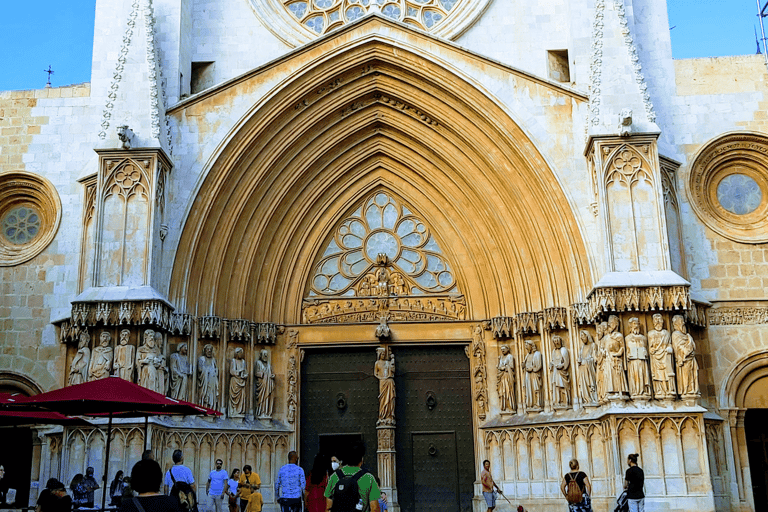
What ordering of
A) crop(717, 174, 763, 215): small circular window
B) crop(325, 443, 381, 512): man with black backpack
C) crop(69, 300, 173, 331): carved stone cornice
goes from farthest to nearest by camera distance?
crop(717, 174, 763, 215): small circular window
crop(69, 300, 173, 331): carved stone cornice
crop(325, 443, 381, 512): man with black backpack

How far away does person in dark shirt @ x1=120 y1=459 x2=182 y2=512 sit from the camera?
5.14 m

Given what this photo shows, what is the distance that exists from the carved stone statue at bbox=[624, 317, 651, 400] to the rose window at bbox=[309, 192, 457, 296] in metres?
4.03

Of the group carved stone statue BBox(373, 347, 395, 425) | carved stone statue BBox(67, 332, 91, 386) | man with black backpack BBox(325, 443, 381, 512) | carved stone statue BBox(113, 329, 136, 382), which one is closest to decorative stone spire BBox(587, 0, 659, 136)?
carved stone statue BBox(373, 347, 395, 425)

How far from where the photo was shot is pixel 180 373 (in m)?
14.2

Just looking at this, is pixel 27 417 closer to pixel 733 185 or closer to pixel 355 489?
pixel 355 489

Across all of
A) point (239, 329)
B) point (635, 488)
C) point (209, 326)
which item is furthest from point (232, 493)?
point (635, 488)

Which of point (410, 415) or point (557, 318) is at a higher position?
point (557, 318)

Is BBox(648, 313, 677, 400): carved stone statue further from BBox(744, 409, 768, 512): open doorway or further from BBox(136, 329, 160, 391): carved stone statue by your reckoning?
BBox(136, 329, 160, 391): carved stone statue

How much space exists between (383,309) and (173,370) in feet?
13.5

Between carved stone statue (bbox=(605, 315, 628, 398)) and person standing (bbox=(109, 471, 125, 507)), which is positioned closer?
person standing (bbox=(109, 471, 125, 507))

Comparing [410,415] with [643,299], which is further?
[410,415]

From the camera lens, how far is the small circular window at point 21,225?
638 inches

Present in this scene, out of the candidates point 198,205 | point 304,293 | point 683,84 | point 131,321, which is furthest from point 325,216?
point 683,84

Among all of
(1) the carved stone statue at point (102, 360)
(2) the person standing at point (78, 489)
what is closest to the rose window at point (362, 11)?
(1) the carved stone statue at point (102, 360)
